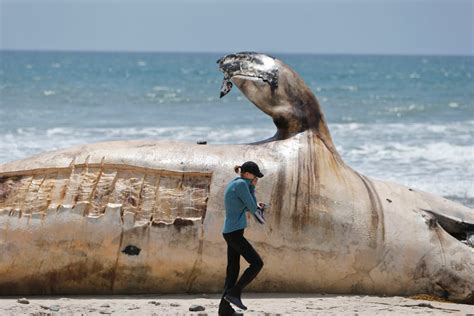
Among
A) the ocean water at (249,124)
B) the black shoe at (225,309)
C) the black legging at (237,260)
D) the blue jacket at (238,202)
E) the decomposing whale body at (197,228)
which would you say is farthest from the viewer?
the ocean water at (249,124)

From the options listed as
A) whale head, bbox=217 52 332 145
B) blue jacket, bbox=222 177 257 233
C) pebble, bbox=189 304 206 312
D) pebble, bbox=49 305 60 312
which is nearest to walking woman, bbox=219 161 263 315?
blue jacket, bbox=222 177 257 233

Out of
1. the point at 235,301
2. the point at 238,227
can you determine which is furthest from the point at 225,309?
the point at 238,227

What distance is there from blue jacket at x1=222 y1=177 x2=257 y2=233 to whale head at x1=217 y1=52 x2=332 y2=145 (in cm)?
179

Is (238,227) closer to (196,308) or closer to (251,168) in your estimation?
(251,168)

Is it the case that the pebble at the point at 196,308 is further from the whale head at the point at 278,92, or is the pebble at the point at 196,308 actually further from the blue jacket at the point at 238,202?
the whale head at the point at 278,92

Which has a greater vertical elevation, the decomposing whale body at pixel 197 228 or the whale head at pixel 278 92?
the whale head at pixel 278 92

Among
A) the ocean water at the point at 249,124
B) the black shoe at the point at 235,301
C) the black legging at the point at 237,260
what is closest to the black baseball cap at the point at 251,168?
the black legging at the point at 237,260

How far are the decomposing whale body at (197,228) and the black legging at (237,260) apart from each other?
817 mm

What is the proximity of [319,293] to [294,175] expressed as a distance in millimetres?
1015

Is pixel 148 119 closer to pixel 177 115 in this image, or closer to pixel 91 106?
pixel 177 115

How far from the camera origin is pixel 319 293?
8281 millimetres

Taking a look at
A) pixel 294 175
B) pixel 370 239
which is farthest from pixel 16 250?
pixel 370 239

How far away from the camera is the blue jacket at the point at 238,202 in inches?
275

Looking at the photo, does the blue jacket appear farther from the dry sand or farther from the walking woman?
the dry sand
